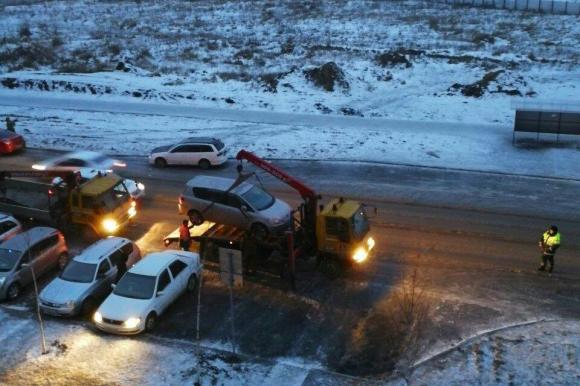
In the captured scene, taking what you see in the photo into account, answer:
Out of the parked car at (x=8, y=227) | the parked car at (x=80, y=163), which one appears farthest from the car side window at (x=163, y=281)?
the parked car at (x=80, y=163)

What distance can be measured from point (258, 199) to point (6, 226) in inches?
334

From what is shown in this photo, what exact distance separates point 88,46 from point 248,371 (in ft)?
155

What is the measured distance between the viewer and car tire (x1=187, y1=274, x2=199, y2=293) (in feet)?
61.8

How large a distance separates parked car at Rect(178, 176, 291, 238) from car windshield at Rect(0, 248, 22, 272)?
5.44m

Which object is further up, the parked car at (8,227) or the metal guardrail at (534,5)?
the metal guardrail at (534,5)

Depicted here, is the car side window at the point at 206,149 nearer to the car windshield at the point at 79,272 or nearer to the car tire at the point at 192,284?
the car tire at the point at 192,284

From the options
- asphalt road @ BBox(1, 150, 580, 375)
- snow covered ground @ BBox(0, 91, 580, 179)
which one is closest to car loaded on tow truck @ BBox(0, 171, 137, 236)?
asphalt road @ BBox(1, 150, 580, 375)

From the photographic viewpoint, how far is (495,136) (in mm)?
33812

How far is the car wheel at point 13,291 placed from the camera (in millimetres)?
18922

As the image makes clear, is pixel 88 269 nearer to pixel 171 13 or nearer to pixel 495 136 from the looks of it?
pixel 495 136

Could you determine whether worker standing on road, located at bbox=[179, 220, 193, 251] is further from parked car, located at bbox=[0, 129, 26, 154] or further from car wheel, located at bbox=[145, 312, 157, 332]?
parked car, located at bbox=[0, 129, 26, 154]

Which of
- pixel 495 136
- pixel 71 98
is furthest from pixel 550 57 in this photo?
pixel 71 98

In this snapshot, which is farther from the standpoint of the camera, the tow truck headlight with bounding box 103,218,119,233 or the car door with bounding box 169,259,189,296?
the tow truck headlight with bounding box 103,218,119,233

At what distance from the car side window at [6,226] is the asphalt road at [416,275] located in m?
3.81
